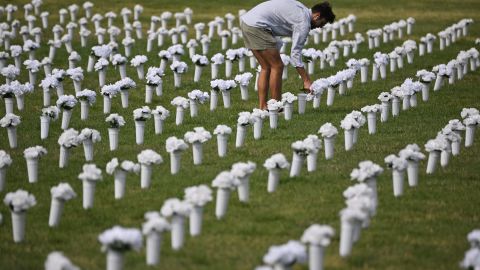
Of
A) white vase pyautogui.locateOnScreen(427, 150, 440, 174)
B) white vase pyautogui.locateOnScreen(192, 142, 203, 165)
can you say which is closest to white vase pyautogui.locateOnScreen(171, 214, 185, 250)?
white vase pyautogui.locateOnScreen(192, 142, 203, 165)

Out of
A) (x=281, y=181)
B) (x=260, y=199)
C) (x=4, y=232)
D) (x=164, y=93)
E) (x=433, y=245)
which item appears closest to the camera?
(x=433, y=245)

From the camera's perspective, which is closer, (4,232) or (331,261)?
(331,261)

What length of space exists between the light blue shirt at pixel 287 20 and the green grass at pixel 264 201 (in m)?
1.30

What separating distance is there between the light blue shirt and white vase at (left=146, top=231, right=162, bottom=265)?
7888 mm

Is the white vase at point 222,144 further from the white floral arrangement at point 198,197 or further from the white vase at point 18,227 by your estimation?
the white vase at point 18,227

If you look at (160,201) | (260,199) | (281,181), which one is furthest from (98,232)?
(281,181)

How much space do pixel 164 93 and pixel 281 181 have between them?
844 centimetres

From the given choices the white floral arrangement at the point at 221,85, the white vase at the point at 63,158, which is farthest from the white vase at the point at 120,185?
the white floral arrangement at the point at 221,85

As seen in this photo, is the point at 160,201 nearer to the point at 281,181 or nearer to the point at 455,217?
the point at 281,181

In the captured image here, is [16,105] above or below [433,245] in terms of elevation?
below

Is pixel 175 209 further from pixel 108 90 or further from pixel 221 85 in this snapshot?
pixel 221 85

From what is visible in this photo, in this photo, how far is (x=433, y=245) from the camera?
9641 millimetres

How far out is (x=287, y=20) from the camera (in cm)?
1644

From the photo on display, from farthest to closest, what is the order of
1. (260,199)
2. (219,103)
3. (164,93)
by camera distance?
1. (164,93)
2. (219,103)
3. (260,199)
